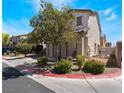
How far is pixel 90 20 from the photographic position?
75.4ft

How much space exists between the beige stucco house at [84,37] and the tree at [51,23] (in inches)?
169

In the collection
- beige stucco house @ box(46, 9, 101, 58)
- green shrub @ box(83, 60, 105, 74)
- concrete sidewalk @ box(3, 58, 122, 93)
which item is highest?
beige stucco house @ box(46, 9, 101, 58)

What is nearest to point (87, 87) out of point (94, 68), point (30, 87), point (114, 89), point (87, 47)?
point (114, 89)

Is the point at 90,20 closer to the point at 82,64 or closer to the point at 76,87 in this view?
the point at 82,64

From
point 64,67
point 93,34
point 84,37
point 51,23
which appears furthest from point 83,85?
point 93,34

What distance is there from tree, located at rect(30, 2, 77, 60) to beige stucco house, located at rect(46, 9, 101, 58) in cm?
430

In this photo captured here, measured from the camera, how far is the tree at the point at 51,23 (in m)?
14.5

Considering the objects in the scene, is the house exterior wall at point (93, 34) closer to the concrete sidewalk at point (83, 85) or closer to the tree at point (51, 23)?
the tree at point (51, 23)

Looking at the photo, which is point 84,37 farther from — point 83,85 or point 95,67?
point 83,85

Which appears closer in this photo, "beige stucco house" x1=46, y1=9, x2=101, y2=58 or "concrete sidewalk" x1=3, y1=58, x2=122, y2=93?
"concrete sidewalk" x1=3, y1=58, x2=122, y2=93

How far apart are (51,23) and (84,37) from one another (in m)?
6.76

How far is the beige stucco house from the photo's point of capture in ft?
65.3

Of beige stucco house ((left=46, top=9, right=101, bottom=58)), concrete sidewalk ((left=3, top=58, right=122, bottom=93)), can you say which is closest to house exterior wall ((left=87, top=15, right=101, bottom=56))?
beige stucco house ((left=46, top=9, right=101, bottom=58))

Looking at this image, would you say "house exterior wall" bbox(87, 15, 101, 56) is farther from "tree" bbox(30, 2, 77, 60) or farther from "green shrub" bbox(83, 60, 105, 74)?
"green shrub" bbox(83, 60, 105, 74)
